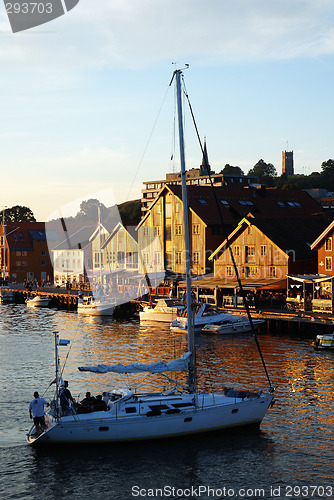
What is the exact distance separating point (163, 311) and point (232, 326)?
1268 cm

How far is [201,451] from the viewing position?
3103 centimetres

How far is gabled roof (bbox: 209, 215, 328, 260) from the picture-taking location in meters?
82.8

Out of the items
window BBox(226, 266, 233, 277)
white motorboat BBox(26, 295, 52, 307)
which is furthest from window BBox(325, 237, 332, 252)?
white motorboat BBox(26, 295, 52, 307)

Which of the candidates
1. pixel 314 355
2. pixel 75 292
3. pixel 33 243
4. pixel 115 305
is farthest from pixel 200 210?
pixel 33 243

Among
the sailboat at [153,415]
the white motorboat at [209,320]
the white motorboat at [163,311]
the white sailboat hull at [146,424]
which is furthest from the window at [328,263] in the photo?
the white sailboat hull at [146,424]

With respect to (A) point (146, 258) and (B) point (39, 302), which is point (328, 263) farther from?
(B) point (39, 302)

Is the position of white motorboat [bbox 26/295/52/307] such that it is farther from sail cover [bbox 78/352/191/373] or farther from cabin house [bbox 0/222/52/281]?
sail cover [bbox 78/352/191/373]

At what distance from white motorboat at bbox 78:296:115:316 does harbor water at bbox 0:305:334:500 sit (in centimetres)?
3552

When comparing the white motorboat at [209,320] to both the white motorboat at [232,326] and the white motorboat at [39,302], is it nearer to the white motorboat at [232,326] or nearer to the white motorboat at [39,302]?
the white motorboat at [232,326]

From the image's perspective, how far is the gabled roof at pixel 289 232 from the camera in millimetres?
82750

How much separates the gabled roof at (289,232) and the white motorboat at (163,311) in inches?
525

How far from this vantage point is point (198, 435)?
3259cm

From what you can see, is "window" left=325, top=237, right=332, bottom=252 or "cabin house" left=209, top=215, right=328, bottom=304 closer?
"window" left=325, top=237, right=332, bottom=252

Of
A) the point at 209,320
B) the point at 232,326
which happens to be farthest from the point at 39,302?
the point at 232,326
